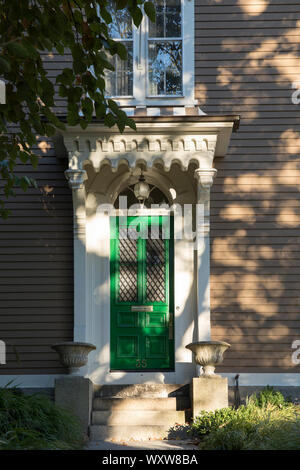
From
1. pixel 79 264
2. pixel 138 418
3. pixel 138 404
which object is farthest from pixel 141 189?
pixel 138 418

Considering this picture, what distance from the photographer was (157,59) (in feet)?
31.4

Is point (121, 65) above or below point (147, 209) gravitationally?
above

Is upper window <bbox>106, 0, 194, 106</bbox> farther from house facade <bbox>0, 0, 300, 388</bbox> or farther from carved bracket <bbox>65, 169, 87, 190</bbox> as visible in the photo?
carved bracket <bbox>65, 169, 87, 190</bbox>

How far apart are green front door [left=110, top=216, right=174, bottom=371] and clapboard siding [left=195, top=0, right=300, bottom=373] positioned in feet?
2.30

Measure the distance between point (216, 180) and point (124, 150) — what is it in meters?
1.58

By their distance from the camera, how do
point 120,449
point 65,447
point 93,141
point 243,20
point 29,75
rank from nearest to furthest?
point 29,75 → point 65,447 → point 120,449 → point 93,141 → point 243,20

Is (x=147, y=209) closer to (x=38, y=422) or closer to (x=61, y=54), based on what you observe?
(x=38, y=422)

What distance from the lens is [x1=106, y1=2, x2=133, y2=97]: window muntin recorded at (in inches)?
375

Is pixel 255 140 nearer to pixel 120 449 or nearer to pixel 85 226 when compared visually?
pixel 85 226

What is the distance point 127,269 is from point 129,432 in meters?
2.45

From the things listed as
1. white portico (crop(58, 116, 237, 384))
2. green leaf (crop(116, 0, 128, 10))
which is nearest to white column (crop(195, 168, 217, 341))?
white portico (crop(58, 116, 237, 384))

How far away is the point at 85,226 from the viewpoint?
8977 mm

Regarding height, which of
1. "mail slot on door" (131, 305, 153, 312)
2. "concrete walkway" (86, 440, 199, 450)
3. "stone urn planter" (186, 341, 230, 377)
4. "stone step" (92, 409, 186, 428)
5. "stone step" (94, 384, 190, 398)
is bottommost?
"concrete walkway" (86, 440, 199, 450)

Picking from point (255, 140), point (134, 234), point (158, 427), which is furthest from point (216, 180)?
point (158, 427)
